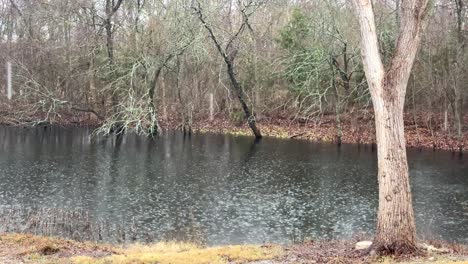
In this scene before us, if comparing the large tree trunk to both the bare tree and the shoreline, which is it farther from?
the bare tree

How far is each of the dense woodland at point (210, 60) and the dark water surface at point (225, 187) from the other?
4.50 m

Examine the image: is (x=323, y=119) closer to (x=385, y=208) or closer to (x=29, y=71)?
(x=29, y=71)

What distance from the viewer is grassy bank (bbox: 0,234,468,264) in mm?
9289

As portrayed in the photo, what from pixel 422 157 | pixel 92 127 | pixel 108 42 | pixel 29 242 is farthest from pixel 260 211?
pixel 92 127

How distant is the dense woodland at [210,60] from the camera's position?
33.8 metres

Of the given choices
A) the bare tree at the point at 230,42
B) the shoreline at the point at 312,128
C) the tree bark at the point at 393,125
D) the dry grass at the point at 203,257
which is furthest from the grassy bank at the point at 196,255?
the shoreline at the point at 312,128

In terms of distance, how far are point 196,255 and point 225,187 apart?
11.1 m

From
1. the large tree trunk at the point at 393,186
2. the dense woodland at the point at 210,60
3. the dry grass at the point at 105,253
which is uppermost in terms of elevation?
the dense woodland at the point at 210,60

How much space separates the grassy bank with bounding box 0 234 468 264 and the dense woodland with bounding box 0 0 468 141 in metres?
19.4

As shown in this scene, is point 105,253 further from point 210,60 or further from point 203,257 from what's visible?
point 210,60

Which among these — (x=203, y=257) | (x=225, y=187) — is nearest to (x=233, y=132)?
(x=225, y=187)

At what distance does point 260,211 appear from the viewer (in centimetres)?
1730

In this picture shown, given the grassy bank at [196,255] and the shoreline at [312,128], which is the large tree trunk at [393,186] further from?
the shoreline at [312,128]

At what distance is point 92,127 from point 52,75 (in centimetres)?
499
